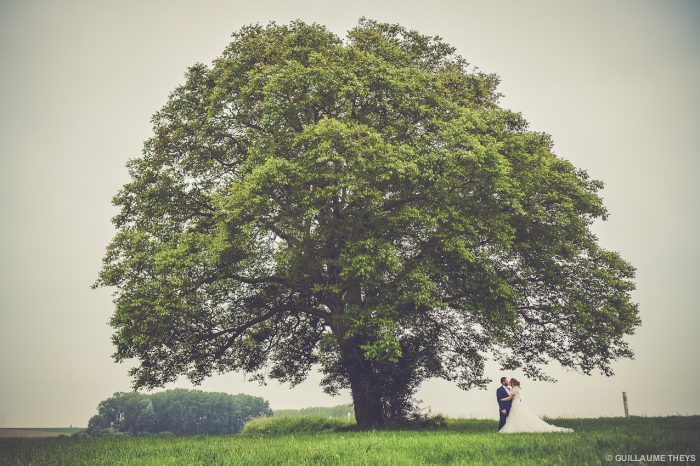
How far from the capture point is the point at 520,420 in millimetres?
15227

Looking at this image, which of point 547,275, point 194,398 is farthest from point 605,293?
point 194,398

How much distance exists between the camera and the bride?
1472 cm

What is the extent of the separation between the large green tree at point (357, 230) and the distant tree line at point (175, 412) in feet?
274

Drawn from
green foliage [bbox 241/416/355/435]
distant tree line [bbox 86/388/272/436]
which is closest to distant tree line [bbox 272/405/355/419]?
green foliage [bbox 241/416/355/435]

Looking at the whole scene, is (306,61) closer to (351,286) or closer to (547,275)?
(351,286)

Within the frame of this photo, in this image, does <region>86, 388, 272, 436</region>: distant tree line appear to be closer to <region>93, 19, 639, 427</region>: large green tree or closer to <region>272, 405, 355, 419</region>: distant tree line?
<region>272, 405, 355, 419</region>: distant tree line

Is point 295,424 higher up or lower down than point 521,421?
lower down

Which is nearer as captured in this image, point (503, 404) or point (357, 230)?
point (503, 404)

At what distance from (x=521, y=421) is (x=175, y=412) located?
11569 cm

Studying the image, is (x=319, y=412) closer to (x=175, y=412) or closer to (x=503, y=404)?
(x=503, y=404)

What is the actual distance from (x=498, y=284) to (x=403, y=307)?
12.7ft

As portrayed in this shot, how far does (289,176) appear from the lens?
58.6 feet

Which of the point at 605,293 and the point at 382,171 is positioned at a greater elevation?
the point at 382,171

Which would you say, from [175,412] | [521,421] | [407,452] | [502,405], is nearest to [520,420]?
[521,421]
